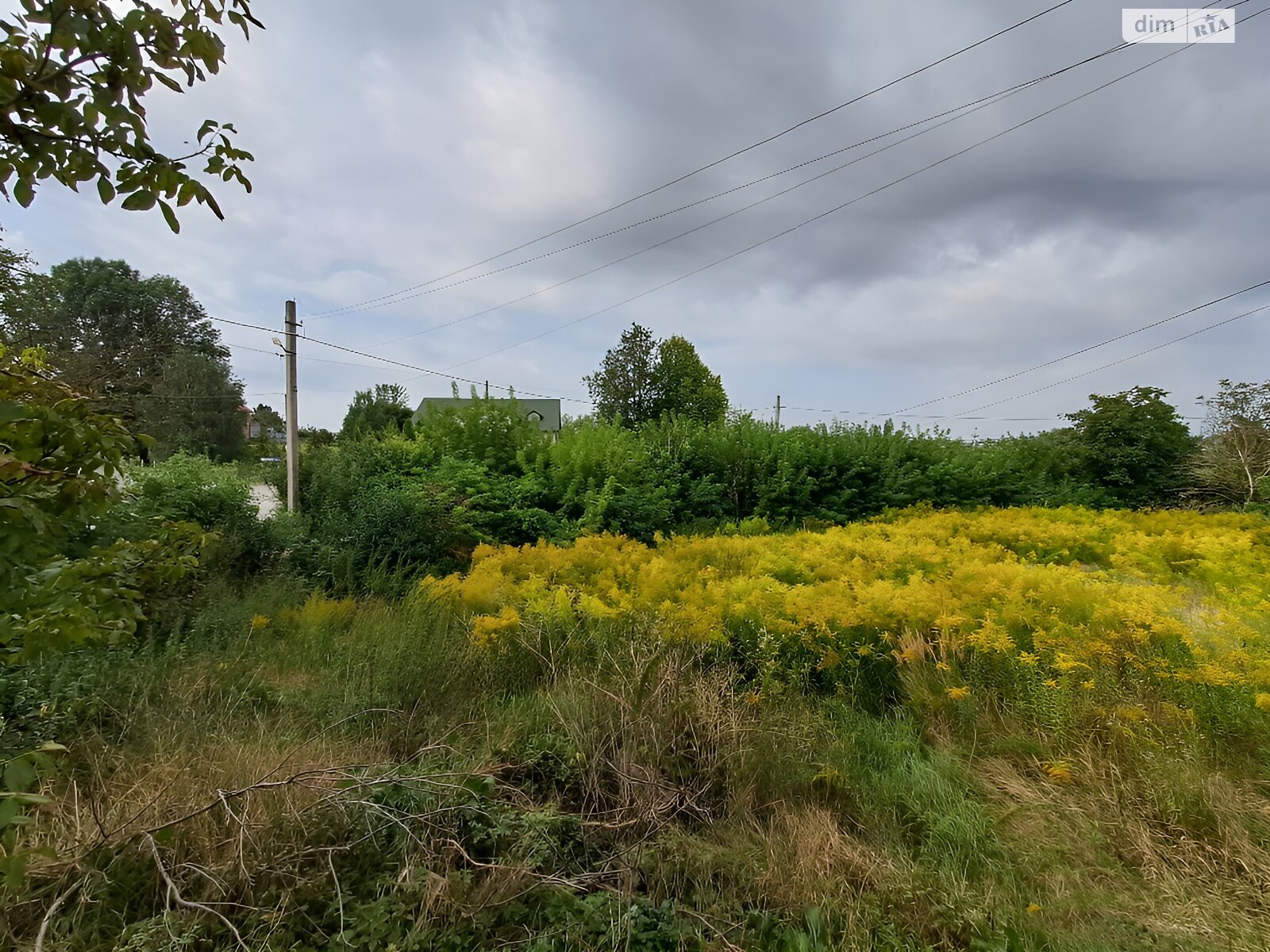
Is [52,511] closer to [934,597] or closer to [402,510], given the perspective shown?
[934,597]

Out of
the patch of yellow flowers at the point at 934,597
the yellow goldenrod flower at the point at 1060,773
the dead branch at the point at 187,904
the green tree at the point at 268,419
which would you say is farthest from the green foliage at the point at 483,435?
the green tree at the point at 268,419

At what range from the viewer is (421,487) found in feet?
25.1

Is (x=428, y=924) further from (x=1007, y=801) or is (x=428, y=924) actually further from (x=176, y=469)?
(x=176, y=469)

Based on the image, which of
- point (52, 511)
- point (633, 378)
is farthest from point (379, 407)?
point (52, 511)

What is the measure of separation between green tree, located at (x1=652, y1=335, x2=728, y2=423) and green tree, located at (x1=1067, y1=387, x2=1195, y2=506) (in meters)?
16.0

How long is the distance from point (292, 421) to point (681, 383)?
2250 cm

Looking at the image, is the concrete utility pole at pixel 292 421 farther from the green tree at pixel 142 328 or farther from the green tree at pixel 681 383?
the green tree at pixel 142 328

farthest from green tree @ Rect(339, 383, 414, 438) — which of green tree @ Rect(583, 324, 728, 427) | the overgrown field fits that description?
the overgrown field

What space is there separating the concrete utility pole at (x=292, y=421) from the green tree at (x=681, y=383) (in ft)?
65.7

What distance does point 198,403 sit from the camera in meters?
29.6

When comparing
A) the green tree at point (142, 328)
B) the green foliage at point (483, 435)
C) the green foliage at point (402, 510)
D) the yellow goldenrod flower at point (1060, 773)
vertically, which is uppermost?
the green tree at point (142, 328)

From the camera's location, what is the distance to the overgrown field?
186 centimetres

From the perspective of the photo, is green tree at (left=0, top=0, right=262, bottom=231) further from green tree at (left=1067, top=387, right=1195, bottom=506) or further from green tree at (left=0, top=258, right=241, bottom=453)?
green tree at (left=0, top=258, right=241, bottom=453)

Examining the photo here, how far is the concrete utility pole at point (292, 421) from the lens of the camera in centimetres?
877
